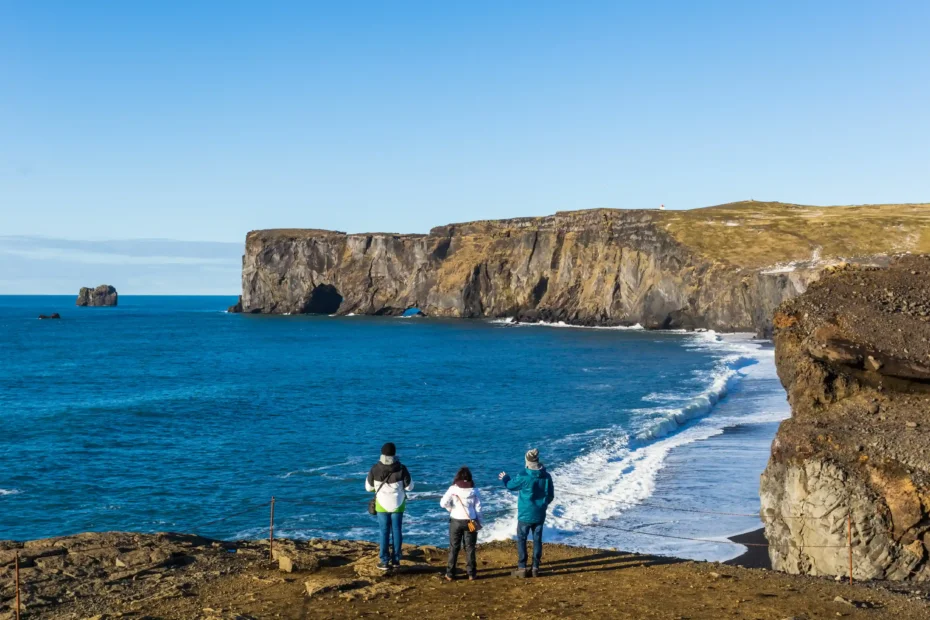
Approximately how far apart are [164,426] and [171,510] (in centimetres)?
1647

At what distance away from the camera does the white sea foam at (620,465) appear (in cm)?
2220

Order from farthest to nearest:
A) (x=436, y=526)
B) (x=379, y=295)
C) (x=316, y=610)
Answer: (x=379, y=295) < (x=436, y=526) < (x=316, y=610)

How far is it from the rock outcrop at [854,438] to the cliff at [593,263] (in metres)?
70.3

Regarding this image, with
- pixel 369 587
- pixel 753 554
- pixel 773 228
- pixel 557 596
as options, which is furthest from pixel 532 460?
pixel 773 228

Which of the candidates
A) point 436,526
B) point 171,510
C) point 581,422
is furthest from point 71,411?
point 436,526

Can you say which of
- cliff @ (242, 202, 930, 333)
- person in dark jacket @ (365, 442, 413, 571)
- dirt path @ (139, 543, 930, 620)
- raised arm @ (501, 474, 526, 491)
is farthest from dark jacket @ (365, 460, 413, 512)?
cliff @ (242, 202, 930, 333)

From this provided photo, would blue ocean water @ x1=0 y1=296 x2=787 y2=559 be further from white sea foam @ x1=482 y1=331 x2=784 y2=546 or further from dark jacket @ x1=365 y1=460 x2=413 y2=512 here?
dark jacket @ x1=365 y1=460 x2=413 y2=512

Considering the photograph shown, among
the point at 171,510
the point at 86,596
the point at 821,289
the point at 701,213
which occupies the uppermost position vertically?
the point at 701,213

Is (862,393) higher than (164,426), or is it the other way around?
(862,393)

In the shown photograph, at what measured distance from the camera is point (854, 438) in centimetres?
1644

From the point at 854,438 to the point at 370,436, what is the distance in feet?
75.5

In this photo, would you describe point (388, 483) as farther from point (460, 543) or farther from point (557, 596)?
point (557, 596)

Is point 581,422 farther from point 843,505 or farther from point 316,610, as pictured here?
Result: point 316,610

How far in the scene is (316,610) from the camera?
1103 cm
